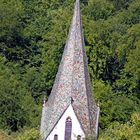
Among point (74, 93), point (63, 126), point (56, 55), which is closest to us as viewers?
point (63, 126)

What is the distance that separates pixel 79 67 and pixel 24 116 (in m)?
6.71

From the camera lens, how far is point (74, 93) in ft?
112

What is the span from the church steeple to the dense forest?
160 inches

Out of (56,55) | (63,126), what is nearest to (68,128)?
(63,126)

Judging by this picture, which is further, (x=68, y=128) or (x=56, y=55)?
(x=56, y=55)

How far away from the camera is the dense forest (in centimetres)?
4075

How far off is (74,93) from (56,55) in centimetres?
1044

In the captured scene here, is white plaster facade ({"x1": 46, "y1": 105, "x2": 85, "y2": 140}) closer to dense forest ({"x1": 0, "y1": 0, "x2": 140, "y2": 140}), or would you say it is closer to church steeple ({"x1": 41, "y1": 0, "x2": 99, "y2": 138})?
church steeple ({"x1": 41, "y1": 0, "x2": 99, "y2": 138})

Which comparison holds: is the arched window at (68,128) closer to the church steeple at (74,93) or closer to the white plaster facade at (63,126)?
the white plaster facade at (63,126)

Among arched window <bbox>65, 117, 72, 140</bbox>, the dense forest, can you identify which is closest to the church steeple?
arched window <bbox>65, 117, 72, 140</bbox>

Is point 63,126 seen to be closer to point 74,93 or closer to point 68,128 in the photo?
point 68,128

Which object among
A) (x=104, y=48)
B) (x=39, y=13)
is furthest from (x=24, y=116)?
(x=39, y=13)

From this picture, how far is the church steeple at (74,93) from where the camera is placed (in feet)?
111

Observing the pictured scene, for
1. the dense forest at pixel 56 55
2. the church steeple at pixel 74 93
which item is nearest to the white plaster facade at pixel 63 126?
the church steeple at pixel 74 93
